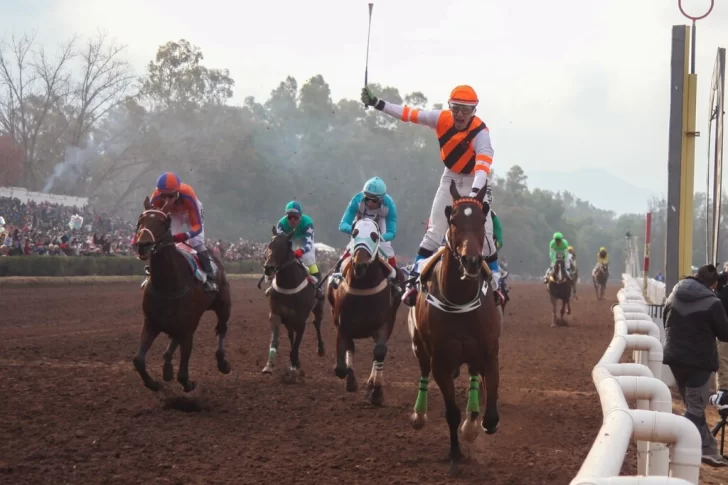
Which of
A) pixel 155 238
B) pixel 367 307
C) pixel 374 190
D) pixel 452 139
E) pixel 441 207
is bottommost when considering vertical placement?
pixel 367 307

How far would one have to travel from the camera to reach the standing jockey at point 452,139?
8.10 m

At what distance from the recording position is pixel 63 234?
33.7 meters

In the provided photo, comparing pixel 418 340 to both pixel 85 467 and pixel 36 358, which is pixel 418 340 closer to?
pixel 85 467

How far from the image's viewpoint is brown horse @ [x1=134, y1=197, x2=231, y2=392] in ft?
30.4

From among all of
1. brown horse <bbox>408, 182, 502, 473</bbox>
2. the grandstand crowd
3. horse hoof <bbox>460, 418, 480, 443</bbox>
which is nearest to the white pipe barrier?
brown horse <bbox>408, 182, 502, 473</bbox>

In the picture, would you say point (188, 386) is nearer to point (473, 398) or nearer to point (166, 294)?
point (166, 294)

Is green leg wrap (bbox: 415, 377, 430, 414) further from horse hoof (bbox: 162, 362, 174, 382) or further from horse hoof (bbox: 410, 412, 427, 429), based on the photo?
horse hoof (bbox: 162, 362, 174, 382)

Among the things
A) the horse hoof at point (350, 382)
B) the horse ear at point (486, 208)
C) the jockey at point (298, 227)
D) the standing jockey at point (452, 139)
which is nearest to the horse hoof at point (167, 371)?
the horse hoof at point (350, 382)

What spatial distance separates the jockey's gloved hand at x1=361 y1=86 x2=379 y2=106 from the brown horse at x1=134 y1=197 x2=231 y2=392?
2.65 metres

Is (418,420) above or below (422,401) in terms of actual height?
below

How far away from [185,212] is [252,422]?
2.86 meters

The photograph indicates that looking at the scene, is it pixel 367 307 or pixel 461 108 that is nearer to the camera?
pixel 461 108

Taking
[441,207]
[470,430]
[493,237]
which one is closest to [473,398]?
[470,430]

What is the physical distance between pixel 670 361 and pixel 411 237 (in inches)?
2850
